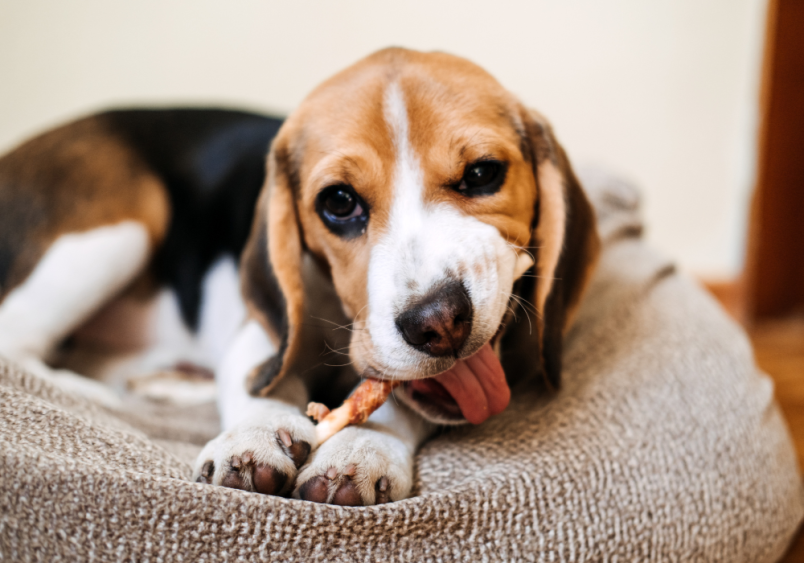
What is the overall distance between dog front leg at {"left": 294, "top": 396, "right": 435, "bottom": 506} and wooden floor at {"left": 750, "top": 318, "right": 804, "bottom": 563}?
135 centimetres

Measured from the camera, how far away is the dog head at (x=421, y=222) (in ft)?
4.64

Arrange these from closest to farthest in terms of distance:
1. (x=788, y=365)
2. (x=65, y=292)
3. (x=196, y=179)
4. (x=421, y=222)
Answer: (x=421, y=222)
(x=65, y=292)
(x=196, y=179)
(x=788, y=365)

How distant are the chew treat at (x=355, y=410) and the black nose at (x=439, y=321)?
20 centimetres

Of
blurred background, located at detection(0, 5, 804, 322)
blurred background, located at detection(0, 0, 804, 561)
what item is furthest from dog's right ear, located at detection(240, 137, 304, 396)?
blurred background, located at detection(0, 5, 804, 322)

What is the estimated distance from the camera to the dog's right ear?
1.72 meters

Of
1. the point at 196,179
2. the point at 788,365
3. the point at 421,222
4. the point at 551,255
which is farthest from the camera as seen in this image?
the point at 788,365

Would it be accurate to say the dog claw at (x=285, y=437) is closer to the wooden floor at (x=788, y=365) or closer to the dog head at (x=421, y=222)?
the dog head at (x=421, y=222)

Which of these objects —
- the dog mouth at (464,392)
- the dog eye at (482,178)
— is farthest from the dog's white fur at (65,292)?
the dog eye at (482,178)

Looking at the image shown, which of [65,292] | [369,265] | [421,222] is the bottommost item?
[65,292]

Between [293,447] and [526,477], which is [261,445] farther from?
[526,477]

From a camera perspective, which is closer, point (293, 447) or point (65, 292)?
point (293, 447)

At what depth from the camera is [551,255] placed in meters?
1.76

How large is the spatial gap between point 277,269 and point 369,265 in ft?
1.22

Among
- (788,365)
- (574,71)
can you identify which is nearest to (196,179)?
(574,71)
